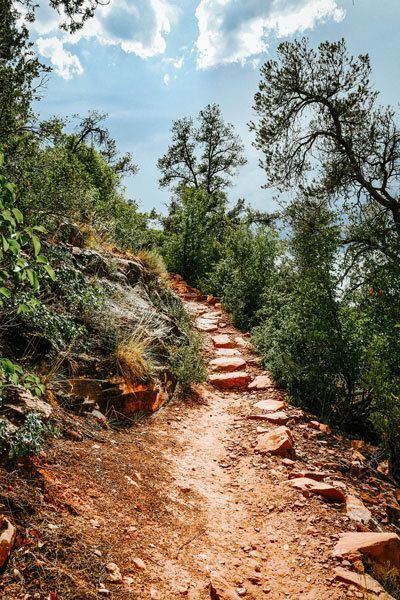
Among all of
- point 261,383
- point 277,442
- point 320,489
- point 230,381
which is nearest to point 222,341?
point 230,381

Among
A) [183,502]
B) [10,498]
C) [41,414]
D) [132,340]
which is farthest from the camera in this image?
[132,340]

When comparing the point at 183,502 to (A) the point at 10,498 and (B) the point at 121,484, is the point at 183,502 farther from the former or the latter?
(A) the point at 10,498

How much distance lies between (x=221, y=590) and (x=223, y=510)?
1.24m

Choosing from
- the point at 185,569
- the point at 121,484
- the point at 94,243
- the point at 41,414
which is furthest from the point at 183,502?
the point at 94,243

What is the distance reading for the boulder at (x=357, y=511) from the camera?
360 cm

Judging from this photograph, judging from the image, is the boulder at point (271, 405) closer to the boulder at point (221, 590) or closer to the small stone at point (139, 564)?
the boulder at point (221, 590)

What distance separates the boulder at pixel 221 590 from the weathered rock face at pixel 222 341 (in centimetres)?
677

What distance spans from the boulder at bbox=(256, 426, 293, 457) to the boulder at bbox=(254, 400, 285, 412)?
0.92 metres

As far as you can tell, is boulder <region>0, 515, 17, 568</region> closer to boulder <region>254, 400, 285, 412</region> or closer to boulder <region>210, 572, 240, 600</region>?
boulder <region>210, 572, 240, 600</region>

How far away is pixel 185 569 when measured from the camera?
276cm

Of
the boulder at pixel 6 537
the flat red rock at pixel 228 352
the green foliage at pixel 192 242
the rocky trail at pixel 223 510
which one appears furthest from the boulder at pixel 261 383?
the green foliage at pixel 192 242

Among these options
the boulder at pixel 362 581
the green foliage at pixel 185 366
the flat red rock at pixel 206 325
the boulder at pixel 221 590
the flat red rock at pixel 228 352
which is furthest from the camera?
the flat red rock at pixel 206 325

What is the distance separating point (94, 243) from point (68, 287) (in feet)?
8.86

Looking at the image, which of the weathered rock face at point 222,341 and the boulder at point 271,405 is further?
the weathered rock face at point 222,341
